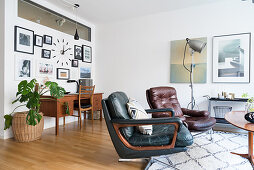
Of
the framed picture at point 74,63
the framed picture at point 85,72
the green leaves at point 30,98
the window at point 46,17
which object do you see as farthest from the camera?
the framed picture at point 85,72

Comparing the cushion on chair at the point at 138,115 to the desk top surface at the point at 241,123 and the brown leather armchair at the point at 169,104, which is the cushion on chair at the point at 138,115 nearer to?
the brown leather armchair at the point at 169,104

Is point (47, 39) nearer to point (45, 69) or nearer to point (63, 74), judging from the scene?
point (45, 69)

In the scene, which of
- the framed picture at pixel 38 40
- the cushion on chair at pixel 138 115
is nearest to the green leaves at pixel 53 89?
the framed picture at pixel 38 40

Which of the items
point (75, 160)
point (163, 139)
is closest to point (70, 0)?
point (75, 160)

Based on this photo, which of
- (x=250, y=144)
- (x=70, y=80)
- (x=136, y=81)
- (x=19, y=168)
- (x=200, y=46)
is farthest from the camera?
(x=136, y=81)

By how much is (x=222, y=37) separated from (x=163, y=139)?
295 cm

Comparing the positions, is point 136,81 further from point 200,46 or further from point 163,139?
point 163,139

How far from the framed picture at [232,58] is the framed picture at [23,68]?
3780 mm

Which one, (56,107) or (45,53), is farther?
(45,53)

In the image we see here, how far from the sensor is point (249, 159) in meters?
2.08

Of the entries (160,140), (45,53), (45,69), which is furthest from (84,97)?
(160,140)

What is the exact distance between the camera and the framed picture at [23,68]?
122 inches

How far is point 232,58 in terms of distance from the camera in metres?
3.53

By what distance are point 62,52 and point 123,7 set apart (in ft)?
5.76
